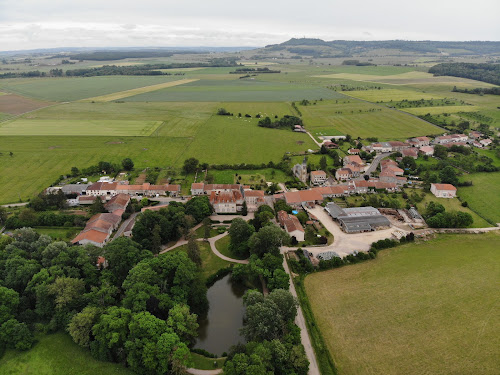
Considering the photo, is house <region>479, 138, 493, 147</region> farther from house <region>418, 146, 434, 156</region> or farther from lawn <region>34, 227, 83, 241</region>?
lawn <region>34, 227, 83, 241</region>

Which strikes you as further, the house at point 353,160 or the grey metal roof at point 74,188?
the house at point 353,160

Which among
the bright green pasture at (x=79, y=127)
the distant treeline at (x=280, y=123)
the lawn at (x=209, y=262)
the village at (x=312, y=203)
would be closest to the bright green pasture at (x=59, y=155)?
the bright green pasture at (x=79, y=127)

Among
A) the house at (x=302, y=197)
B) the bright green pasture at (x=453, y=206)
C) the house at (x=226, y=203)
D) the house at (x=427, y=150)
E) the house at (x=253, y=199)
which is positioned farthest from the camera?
the house at (x=427, y=150)

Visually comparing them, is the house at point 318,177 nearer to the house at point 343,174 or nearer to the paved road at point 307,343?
the house at point 343,174

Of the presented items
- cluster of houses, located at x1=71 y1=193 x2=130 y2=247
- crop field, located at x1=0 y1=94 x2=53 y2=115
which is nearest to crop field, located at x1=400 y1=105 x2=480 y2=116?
cluster of houses, located at x1=71 y1=193 x2=130 y2=247

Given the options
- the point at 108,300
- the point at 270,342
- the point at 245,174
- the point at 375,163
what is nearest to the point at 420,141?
the point at 375,163

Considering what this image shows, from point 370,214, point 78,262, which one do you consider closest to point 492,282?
point 370,214
